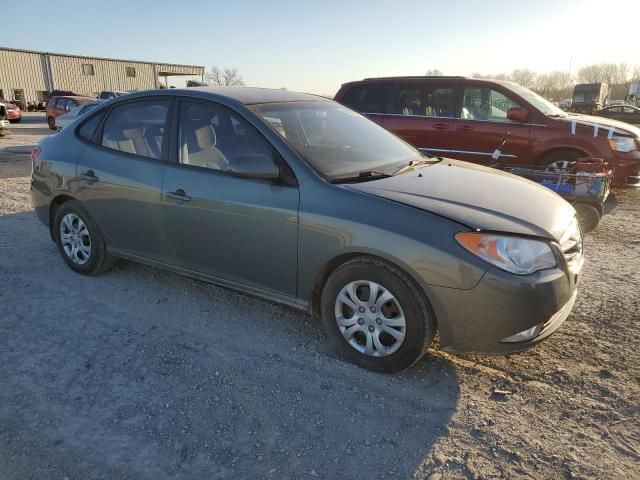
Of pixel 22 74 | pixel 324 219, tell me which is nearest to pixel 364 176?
pixel 324 219

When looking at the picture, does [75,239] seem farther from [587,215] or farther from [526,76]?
[526,76]

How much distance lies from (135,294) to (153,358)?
1137 millimetres

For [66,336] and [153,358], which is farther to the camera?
[66,336]

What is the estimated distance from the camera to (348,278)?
2.94 metres

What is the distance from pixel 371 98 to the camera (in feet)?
27.6

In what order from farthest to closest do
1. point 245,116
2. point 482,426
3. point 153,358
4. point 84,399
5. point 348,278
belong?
point 245,116
point 153,358
point 348,278
point 84,399
point 482,426

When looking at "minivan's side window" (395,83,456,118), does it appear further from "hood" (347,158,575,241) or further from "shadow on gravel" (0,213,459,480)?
"shadow on gravel" (0,213,459,480)

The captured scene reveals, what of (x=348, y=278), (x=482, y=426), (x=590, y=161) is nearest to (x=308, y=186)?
(x=348, y=278)

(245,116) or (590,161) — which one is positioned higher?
(245,116)

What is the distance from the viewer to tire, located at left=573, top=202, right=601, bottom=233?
5875 mm

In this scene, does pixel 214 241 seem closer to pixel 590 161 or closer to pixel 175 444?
pixel 175 444

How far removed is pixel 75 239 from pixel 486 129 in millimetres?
5994

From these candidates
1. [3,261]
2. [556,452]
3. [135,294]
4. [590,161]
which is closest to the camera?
[556,452]

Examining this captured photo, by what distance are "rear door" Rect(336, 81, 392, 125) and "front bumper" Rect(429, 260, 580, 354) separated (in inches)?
234
